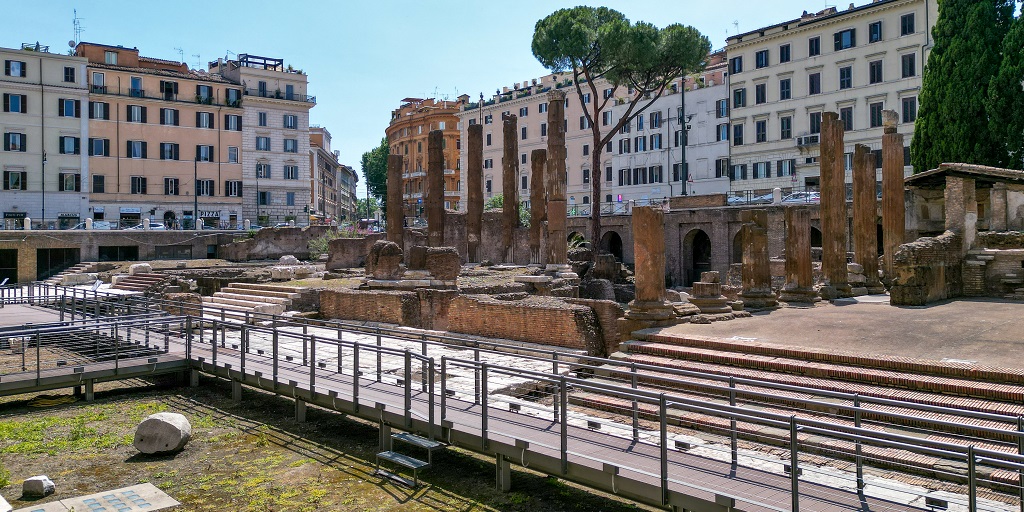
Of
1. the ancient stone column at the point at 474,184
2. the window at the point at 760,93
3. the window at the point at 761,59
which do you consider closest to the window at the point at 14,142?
the ancient stone column at the point at 474,184

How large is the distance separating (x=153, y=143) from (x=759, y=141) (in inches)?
1613

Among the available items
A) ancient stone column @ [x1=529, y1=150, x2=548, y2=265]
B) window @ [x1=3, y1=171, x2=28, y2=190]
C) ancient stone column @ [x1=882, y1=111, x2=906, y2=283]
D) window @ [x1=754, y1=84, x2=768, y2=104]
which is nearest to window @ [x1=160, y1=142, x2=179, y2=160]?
window @ [x1=3, y1=171, x2=28, y2=190]

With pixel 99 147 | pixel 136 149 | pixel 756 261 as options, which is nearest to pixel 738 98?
pixel 756 261

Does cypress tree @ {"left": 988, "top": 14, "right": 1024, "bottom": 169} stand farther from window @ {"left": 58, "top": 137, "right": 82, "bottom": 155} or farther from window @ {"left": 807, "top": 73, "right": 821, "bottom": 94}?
window @ {"left": 58, "top": 137, "right": 82, "bottom": 155}

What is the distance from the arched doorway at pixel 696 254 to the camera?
1539 inches

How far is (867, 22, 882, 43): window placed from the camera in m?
40.1

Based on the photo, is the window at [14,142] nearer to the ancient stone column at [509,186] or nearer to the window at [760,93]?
the ancient stone column at [509,186]

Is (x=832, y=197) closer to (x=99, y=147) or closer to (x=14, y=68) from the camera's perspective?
(x=99, y=147)

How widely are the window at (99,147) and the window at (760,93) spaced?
141ft

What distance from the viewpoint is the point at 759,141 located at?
46094 mm

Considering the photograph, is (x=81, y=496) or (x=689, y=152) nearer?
(x=81, y=496)

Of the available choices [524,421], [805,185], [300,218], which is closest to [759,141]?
[805,185]

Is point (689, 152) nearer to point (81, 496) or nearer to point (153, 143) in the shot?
point (153, 143)

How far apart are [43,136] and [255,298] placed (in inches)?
1327
